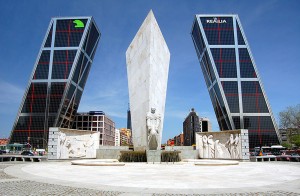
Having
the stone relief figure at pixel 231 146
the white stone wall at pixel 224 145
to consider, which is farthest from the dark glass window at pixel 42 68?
the stone relief figure at pixel 231 146

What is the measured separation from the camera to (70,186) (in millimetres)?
7379

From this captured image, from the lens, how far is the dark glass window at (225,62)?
76.0 metres

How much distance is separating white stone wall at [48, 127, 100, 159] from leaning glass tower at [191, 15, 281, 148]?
5790 centimetres

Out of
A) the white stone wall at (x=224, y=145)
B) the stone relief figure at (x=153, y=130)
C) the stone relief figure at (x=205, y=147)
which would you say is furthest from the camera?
the stone relief figure at (x=205, y=147)

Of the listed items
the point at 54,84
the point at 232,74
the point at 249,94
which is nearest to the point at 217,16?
the point at 232,74

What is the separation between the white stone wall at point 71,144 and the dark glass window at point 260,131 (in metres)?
62.0

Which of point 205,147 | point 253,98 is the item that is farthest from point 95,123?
point 205,147

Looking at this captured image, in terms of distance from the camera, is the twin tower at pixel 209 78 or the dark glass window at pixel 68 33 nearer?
the twin tower at pixel 209 78

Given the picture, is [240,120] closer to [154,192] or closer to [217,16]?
[217,16]

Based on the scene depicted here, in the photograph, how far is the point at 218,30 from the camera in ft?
262

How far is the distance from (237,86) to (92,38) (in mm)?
53718

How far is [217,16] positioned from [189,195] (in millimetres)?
84727

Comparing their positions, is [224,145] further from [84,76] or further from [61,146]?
[84,76]

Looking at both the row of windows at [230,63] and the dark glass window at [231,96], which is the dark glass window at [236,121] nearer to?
the dark glass window at [231,96]
